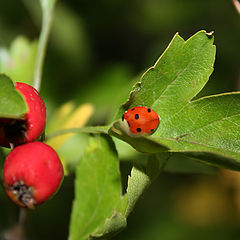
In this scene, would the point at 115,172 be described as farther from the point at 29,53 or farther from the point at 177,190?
the point at 177,190

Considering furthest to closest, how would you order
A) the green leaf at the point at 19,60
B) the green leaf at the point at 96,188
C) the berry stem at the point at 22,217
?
the green leaf at the point at 19,60 → the berry stem at the point at 22,217 → the green leaf at the point at 96,188

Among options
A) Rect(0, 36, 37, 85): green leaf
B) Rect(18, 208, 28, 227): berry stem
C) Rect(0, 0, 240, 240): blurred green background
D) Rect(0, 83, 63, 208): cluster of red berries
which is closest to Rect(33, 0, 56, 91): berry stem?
Rect(0, 36, 37, 85): green leaf

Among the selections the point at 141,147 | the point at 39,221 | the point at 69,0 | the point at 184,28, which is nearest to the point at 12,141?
the point at 141,147

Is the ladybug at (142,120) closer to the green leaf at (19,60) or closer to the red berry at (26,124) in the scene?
the red berry at (26,124)

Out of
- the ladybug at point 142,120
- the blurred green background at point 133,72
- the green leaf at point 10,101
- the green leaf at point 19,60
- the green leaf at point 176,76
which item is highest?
the green leaf at point 10,101

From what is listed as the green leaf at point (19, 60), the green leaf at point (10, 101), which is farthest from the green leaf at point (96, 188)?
the green leaf at point (19, 60)
